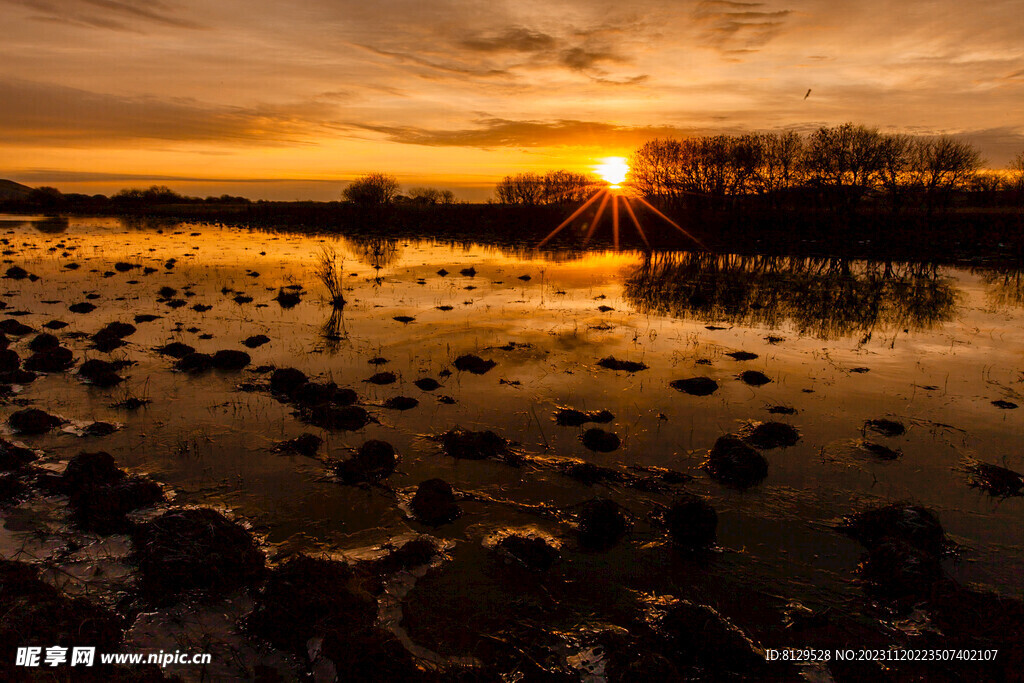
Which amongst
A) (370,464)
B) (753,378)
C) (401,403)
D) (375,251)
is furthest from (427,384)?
(375,251)

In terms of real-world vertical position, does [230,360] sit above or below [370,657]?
above

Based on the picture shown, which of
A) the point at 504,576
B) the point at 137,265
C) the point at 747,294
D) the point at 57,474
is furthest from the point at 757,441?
the point at 137,265

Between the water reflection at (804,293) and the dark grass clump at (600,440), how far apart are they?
13.4m

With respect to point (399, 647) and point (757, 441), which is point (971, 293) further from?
point (399, 647)

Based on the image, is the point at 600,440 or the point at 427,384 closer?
the point at 600,440

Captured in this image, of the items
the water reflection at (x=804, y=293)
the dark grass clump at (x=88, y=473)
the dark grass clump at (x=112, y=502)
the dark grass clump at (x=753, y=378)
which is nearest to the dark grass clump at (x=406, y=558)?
the dark grass clump at (x=112, y=502)

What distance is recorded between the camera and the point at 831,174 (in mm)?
84875

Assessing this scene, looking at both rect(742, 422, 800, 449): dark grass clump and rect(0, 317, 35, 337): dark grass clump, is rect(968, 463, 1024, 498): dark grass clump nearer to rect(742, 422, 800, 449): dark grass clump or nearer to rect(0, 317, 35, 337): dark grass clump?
rect(742, 422, 800, 449): dark grass clump

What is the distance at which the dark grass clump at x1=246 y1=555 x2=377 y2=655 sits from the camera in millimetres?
6379

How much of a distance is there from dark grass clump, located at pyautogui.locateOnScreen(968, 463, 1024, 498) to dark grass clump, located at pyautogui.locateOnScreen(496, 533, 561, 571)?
886 centimetres

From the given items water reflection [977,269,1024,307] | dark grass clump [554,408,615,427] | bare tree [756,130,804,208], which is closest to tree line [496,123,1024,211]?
bare tree [756,130,804,208]

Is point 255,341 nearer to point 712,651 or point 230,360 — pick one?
point 230,360

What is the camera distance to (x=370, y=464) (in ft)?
33.8

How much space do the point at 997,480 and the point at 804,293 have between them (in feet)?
68.4
